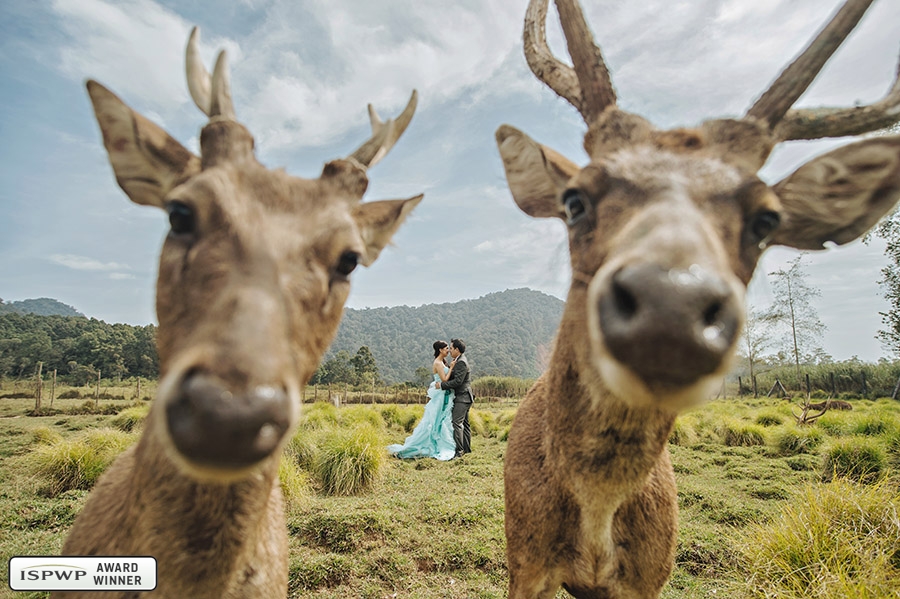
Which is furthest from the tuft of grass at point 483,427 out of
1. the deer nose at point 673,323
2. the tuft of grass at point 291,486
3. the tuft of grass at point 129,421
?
the deer nose at point 673,323

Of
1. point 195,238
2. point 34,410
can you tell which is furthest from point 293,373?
point 34,410

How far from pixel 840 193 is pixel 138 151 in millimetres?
4063

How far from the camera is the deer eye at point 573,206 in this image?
2.73m

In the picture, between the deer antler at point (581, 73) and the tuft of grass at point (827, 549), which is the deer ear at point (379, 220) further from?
the tuft of grass at point (827, 549)

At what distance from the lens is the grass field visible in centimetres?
508

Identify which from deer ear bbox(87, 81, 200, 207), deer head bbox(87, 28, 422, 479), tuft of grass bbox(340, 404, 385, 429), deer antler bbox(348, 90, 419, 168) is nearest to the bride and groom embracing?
tuft of grass bbox(340, 404, 385, 429)

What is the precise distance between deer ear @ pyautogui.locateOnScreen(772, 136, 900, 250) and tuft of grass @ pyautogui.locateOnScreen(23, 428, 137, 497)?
10.6 meters

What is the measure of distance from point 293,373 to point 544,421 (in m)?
2.41

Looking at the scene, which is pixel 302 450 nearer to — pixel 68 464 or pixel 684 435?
pixel 68 464

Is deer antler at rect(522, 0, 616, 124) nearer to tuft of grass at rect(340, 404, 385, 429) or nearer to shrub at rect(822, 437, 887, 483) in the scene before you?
shrub at rect(822, 437, 887, 483)

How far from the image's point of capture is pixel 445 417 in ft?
43.8

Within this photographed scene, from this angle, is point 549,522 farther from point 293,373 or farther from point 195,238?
point 195,238

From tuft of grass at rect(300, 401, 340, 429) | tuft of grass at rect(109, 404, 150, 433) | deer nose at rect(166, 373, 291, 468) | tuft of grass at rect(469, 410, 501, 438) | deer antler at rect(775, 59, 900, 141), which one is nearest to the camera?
deer nose at rect(166, 373, 291, 468)

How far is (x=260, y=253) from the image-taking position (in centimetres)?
202
